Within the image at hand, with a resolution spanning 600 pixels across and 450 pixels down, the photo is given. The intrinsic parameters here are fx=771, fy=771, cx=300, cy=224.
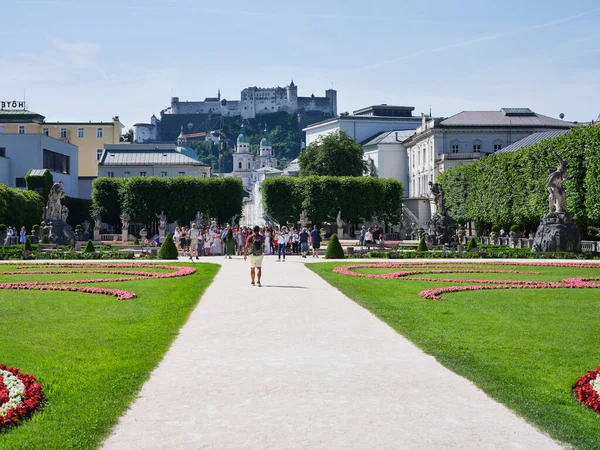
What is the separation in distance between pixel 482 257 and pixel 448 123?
5387 centimetres

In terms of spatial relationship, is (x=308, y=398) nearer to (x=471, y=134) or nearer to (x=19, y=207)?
(x=19, y=207)

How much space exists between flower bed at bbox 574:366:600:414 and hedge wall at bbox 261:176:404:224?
218 ft

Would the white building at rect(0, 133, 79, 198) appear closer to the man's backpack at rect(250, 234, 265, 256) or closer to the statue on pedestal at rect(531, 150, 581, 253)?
the statue on pedestal at rect(531, 150, 581, 253)

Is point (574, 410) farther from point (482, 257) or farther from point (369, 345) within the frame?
point (482, 257)

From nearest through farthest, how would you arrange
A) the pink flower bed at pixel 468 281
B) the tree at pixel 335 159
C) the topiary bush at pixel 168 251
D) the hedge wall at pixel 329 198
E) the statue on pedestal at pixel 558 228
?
1. the pink flower bed at pixel 468 281
2. the topiary bush at pixel 168 251
3. the statue on pedestal at pixel 558 228
4. the hedge wall at pixel 329 198
5. the tree at pixel 335 159

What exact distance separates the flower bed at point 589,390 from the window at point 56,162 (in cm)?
7524

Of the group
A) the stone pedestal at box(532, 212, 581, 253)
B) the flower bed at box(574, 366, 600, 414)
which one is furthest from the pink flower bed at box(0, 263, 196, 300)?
the stone pedestal at box(532, 212, 581, 253)

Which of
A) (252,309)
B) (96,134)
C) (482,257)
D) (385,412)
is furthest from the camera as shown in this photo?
(96,134)

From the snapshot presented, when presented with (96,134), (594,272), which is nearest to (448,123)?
(96,134)

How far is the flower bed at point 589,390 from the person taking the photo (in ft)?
26.2

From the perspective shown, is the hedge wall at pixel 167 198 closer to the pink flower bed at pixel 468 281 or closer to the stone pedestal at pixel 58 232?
the stone pedestal at pixel 58 232

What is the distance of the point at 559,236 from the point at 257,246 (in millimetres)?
21262

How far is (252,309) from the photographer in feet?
53.1

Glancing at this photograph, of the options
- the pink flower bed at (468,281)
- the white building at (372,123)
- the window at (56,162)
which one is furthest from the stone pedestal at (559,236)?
the white building at (372,123)
